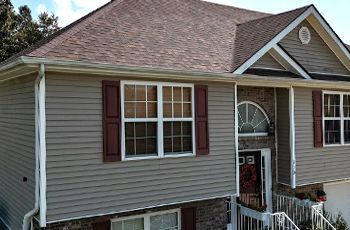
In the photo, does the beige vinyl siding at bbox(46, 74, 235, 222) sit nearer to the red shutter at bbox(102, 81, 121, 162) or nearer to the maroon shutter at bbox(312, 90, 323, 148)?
the red shutter at bbox(102, 81, 121, 162)

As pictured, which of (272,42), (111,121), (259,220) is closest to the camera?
(111,121)

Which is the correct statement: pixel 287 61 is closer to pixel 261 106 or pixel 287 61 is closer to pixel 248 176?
pixel 261 106

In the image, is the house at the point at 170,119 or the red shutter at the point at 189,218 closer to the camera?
the house at the point at 170,119

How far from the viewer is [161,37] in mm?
9977

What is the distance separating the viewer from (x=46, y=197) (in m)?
7.02

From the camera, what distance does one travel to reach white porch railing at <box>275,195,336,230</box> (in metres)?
10.5

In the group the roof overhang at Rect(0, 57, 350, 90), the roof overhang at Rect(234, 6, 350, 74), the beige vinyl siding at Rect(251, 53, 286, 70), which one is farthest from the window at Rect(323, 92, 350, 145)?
the beige vinyl siding at Rect(251, 53, 286, 70)

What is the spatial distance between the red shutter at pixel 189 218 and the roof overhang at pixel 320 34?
379 cm

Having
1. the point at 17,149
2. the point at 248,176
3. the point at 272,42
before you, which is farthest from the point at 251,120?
the point at 17,149

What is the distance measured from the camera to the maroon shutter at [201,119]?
29.7 ft

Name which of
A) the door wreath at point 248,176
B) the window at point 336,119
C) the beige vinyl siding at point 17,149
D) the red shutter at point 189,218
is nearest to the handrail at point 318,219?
the door wreath at point 248,176

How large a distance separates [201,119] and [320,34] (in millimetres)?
5661

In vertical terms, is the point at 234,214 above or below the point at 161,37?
below

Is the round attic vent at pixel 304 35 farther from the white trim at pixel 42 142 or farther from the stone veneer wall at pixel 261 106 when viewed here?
the white trim at pixel 42 142
